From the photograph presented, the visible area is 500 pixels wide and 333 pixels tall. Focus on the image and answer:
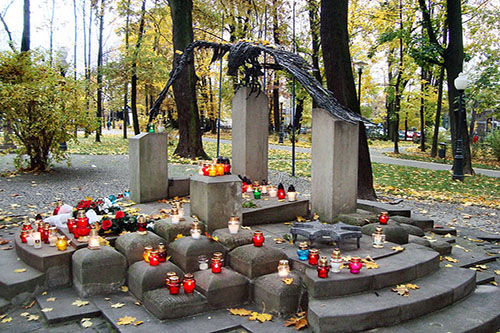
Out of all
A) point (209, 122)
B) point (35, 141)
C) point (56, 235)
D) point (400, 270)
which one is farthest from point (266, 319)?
point (209, 122)

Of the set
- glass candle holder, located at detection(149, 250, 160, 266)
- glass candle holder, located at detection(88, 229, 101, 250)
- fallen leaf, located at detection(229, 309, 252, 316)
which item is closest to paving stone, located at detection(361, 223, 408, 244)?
fallen leaf, located at detection(229, 309, 252, 316)

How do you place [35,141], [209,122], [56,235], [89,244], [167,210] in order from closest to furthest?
[89,244], [56,235], [167,210], [35,141], [209,122]

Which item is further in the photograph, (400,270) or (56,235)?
(56,235)

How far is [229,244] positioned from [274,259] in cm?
69

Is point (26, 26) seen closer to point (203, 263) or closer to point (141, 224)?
point (141, 224)

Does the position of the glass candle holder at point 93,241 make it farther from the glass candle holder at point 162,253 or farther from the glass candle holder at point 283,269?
the glass candle holder at point 283,269

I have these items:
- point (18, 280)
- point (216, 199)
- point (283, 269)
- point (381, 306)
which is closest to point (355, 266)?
point (381, 306)

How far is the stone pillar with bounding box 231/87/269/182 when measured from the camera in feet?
27.7

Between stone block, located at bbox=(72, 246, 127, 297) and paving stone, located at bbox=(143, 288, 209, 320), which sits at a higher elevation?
stone block, located at bbox=(72, 246, 127, 297)

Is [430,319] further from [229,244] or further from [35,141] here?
[35,141]

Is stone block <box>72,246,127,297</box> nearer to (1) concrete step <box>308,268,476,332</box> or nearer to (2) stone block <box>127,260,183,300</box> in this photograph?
(2) stone block <box>127,260,183,300</box>

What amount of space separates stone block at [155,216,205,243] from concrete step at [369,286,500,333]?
2696 millimetres

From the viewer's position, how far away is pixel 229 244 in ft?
16.7

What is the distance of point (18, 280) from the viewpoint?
14.5 feet
